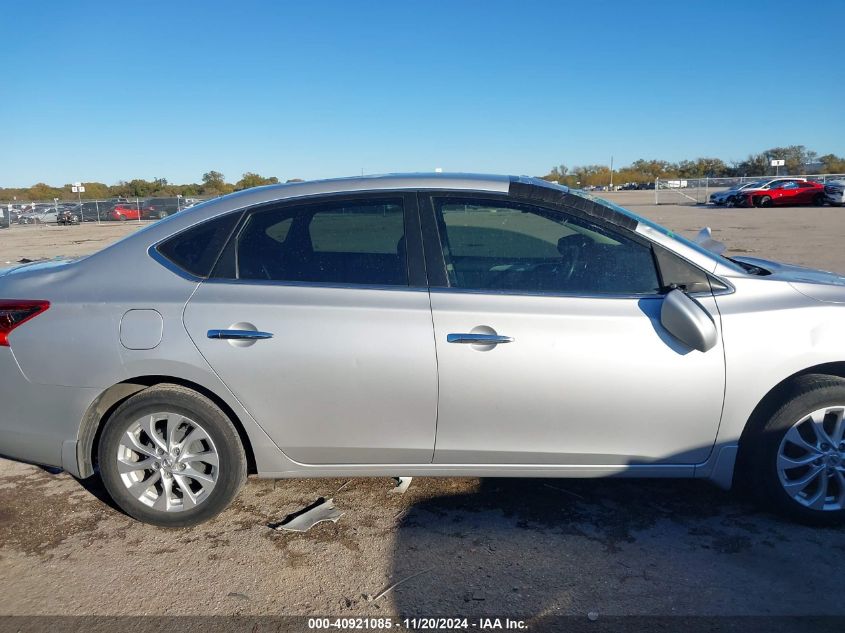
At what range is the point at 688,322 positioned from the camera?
121 inches

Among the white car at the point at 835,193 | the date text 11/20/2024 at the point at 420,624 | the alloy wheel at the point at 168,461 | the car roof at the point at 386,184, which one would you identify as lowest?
the date text 11/20/2024 at the point at 420,624

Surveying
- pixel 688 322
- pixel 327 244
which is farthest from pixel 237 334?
pixel 688 322

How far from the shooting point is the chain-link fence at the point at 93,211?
136 feet

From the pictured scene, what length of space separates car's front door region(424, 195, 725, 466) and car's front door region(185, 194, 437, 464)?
0.13m

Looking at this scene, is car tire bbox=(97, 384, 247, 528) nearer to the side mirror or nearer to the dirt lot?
the dirt lot

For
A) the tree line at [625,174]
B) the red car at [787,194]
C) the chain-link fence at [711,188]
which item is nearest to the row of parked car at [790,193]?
the red car at [787,194]

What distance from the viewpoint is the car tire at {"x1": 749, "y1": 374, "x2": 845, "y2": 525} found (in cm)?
319

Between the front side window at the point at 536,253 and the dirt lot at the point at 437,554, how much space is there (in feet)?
3.98

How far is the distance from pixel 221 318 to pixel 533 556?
1.87m

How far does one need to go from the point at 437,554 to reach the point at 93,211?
47.2 m

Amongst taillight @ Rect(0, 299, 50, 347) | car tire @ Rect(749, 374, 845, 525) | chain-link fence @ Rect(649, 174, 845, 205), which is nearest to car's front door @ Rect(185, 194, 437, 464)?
taillight @ Rect(0, 299, 50, 347)

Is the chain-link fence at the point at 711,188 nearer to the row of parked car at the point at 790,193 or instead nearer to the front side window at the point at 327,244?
the row of parked car at the point at 790,193

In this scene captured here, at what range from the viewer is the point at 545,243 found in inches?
140

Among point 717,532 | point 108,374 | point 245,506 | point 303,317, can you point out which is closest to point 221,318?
point 303,317
